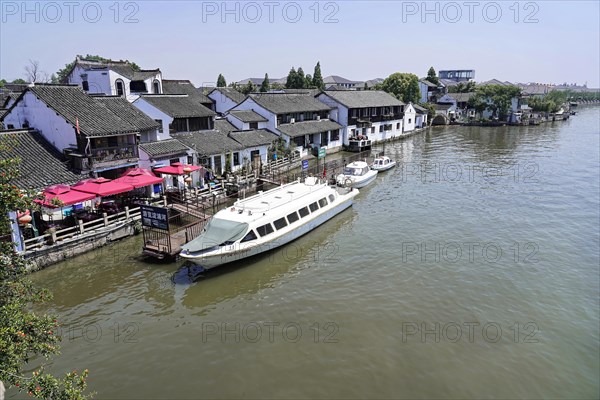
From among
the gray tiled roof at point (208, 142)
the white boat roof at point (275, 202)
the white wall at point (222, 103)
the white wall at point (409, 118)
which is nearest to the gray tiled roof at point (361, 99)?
the white wall at point (409, 118)

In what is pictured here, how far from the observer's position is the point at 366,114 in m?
60.7

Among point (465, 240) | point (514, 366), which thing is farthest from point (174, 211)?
point (514, 366)

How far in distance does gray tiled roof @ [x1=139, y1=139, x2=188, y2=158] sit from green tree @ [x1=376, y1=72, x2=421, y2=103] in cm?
6098

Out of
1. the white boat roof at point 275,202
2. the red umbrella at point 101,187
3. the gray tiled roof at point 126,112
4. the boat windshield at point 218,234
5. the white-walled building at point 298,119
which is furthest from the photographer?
the white-walled building at point 298,119

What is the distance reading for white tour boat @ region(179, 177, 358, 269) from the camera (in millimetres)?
19672

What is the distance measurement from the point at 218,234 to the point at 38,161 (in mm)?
12508

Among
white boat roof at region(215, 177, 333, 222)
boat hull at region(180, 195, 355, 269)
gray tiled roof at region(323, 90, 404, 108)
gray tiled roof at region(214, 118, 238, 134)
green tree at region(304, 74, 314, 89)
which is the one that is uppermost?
green tree at region(304, 74, 314, 89)

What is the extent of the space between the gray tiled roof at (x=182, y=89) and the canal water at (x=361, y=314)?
1172 inches

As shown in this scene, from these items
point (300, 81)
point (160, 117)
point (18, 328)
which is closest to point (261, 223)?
point (18, 328)

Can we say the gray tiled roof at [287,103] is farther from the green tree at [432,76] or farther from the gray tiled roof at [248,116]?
the green tree at [432,76]

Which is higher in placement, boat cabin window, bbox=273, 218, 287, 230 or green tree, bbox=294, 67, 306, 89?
green tree, bbox=294, 67, 306, 89

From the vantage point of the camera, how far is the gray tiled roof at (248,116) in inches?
1679

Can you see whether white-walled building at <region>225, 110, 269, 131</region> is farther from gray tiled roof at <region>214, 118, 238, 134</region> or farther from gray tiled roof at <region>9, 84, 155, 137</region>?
gray tiled roof at <region>9, 84, 155, 137</region>

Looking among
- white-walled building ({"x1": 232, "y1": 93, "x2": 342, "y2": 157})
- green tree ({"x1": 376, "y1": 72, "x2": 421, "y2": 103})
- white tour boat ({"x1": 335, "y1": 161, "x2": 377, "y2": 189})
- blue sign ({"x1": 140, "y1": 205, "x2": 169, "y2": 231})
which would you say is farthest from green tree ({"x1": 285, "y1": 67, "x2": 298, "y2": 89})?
blue sign ({"x1": 140, "y1": 205, "x2": 169, "y2": 231})
